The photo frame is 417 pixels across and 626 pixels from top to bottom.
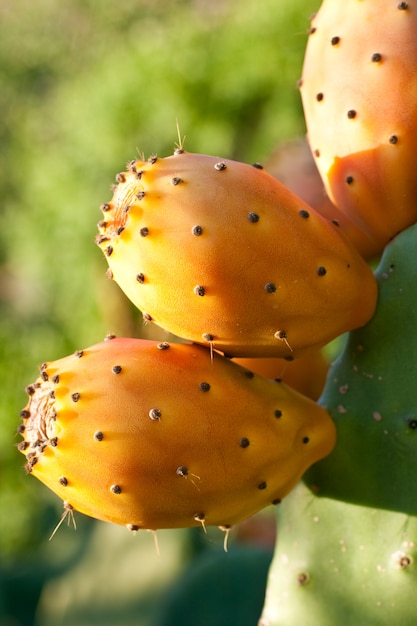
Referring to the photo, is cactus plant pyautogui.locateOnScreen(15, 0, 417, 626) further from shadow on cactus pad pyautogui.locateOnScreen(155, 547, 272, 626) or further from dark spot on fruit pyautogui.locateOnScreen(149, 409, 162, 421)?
shadow on cactus pad pyautogui.locateOnScreen(155, 547, 272, 626)

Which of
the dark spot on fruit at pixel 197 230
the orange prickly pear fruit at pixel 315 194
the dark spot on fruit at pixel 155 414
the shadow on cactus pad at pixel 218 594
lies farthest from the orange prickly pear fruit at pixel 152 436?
the shadow on cactus pad at pixel 218 594

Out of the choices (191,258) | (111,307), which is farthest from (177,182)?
(111,307)

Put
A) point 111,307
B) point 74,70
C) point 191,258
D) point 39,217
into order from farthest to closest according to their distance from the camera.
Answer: point 74,70, point 39,217, point 111,307, point 191,258

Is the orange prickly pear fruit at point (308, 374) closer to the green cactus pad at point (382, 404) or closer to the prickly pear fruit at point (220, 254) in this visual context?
the green cactus pad at point (382, 404)

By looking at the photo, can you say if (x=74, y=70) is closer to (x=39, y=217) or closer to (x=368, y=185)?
(x=39, y=217)

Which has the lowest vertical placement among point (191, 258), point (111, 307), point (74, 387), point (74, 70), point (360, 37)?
point (111, 307)
